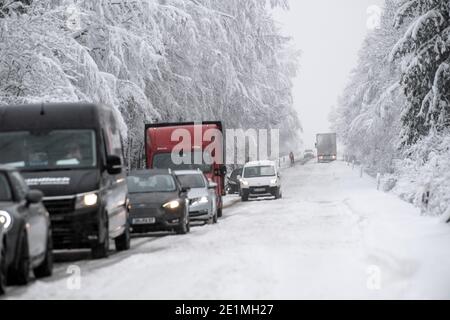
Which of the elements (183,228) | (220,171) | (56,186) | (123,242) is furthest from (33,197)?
(220,171)

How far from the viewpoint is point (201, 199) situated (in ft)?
84.5

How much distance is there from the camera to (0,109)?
15781 millimetres

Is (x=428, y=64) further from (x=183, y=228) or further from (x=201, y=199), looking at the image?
(x=183, y=228)

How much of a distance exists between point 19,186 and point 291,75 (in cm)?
9447

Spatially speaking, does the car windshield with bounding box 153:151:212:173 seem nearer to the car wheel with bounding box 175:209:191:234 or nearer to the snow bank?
the snow bank

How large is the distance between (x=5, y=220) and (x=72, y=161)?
Result: 450 cm

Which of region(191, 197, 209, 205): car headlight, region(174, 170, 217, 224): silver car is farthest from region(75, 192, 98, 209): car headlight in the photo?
region(191, 197, 209, 205): car headlight

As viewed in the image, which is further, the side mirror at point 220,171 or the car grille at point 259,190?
the car grille at point 259,190

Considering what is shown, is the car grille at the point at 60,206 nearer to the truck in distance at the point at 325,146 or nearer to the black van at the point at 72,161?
the black van at the point at 72,161

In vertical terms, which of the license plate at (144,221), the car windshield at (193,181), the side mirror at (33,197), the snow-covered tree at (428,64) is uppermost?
the snow-covered tree at (428,64)

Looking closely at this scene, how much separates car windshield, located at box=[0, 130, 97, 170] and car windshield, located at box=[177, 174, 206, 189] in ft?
36.3

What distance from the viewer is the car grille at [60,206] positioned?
46.7 ft

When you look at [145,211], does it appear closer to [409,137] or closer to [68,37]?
[68,37]

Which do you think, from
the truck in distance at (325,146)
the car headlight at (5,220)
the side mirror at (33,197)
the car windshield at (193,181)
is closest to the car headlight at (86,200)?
the side mirror at (33,197)
